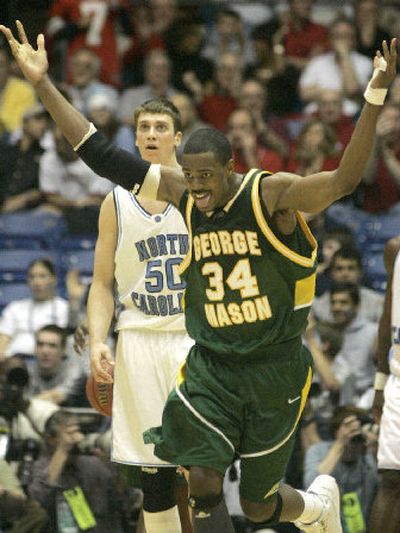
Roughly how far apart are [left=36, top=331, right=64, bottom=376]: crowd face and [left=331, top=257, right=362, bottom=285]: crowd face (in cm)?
215

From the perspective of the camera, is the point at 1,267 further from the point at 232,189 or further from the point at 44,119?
the point at 232,189

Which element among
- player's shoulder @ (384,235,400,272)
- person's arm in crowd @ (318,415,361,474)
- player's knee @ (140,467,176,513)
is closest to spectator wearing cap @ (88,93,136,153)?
person's arm in crowd @ (318,415,361,474)

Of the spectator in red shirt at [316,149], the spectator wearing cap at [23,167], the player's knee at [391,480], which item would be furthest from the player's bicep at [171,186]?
the spectator wearing cap at [23,167]

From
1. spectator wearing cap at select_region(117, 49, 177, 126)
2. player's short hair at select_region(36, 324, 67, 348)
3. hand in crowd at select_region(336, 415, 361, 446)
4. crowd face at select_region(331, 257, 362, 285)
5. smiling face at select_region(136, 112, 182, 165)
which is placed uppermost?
spectator wearing cap at select_region(117, 49, 177, 126)

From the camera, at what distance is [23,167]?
12.5m

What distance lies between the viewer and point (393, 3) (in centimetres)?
1395

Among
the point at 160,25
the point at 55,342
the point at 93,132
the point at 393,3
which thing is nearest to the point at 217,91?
the point at 160,25

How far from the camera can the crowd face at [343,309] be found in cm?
991

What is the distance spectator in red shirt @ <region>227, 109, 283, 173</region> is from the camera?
39.4 feet

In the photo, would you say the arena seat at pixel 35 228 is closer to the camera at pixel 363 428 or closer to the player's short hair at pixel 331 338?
the player's short hair at pixel 331 338

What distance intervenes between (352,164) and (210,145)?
2.27 feet

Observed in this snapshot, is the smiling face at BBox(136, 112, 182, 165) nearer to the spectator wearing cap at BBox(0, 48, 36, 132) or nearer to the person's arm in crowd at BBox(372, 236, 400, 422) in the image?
the person's arm in crowd at BBox(372, 236, 400, 422)

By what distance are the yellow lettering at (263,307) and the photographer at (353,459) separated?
2.92 metres

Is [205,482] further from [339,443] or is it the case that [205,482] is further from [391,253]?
[339,443]
